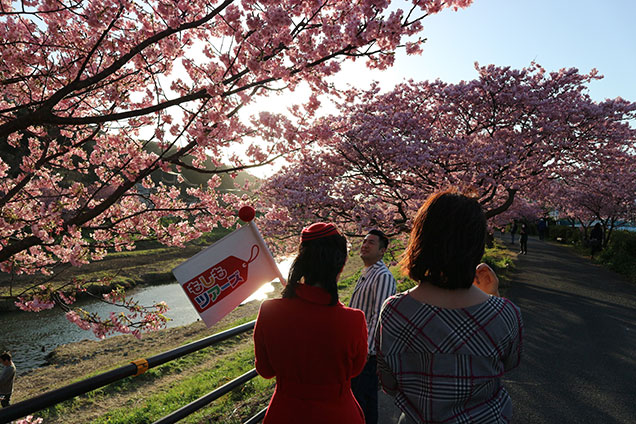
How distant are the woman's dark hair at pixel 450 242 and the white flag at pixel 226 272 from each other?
5.19 ft

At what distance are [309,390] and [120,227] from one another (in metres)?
4.69

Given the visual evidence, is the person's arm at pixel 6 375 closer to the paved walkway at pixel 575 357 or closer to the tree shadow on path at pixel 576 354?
the paved walkway at pixel 575 357

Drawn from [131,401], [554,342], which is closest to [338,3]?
[554,342]

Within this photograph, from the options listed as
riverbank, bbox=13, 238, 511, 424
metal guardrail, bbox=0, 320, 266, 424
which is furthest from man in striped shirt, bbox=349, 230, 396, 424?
riverbank, bbox=13, 238, 511, 424

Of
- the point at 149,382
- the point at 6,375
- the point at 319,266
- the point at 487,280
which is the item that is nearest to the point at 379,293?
the point at 487,280

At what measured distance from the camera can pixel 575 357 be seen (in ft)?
21.0

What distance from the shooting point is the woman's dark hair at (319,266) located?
72.8 inches

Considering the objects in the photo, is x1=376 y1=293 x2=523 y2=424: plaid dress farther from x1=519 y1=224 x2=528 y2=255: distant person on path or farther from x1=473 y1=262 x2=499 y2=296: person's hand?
x1=519 y1=224 x2=528 y2=255: distant person on path

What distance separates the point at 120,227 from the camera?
553 cm

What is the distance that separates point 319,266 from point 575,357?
6576mm

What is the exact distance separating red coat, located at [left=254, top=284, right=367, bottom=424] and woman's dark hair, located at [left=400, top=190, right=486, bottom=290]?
1.51 ft

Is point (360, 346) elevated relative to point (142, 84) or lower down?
lower down

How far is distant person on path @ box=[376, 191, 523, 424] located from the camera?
1.47 m

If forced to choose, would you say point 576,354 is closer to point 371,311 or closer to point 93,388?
point 371,311
